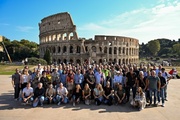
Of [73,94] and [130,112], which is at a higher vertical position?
[73,94]

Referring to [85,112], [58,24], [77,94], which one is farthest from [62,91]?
[58,24]

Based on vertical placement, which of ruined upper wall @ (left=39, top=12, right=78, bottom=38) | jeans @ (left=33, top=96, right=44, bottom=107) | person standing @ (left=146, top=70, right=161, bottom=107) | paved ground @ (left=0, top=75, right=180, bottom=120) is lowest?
paved ground @ (left=0, top=75, right=180, bottom=120)

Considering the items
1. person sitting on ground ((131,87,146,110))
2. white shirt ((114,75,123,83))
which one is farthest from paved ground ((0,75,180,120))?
white shirt ((114,75,123,83))

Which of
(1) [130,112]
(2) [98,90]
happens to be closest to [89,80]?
(2) [98,90]

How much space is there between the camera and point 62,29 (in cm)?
5038

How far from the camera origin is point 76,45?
4881 cm

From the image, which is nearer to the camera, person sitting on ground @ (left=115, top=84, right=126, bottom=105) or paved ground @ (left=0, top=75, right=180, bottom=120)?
paved ground @ (left=0, top=75, right=180, bottom=120)

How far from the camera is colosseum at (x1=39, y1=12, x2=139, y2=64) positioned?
1909 inches

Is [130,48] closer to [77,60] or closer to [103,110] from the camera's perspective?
[77,60]

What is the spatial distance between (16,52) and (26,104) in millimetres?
65186

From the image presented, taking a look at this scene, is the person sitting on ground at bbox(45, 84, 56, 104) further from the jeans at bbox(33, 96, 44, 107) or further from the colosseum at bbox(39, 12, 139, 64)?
the colosseum at bbox(39, 12, 139, 64)

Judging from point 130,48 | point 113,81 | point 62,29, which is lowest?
point 113,81

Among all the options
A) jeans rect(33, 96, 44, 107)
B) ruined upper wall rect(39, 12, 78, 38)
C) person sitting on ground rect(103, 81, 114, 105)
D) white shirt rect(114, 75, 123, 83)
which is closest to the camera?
jeans rect(33, 96, 44, 107)

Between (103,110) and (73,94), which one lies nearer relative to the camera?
(103,110)
